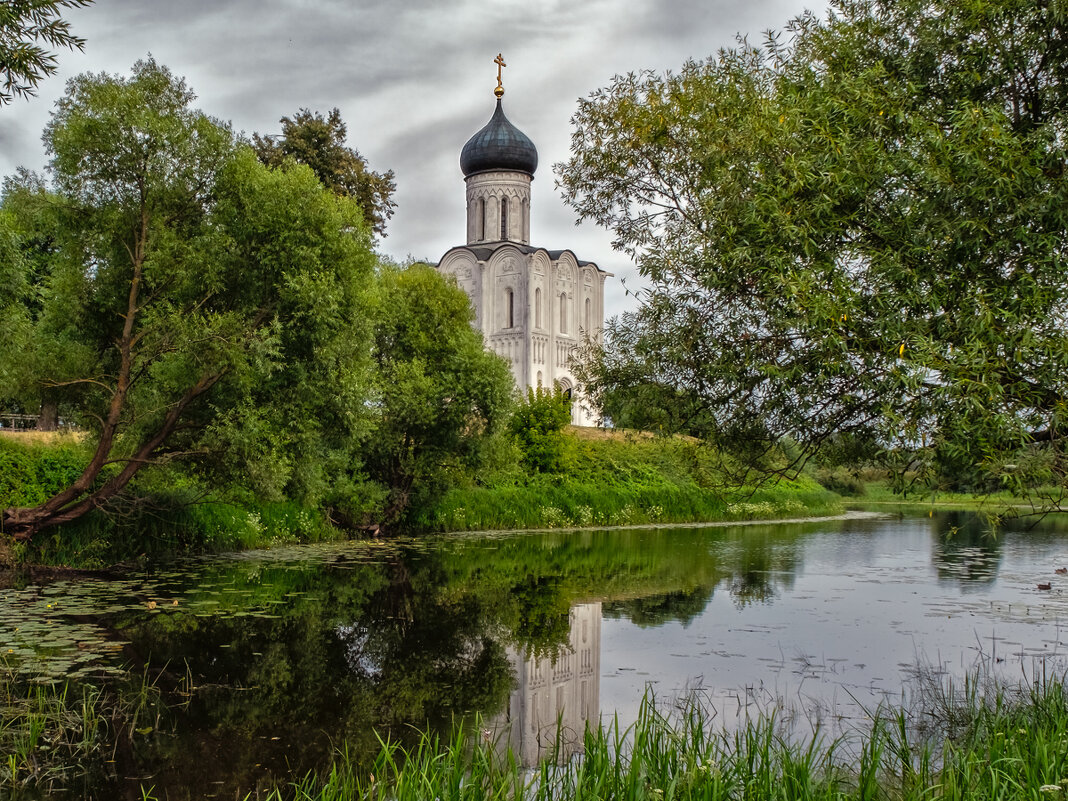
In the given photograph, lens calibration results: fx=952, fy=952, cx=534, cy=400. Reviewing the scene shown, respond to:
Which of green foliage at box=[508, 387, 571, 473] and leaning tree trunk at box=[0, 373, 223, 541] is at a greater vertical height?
green foliage at box=[508, 387, 571, 473]

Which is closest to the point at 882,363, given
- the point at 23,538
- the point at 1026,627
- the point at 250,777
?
the point at 250,777

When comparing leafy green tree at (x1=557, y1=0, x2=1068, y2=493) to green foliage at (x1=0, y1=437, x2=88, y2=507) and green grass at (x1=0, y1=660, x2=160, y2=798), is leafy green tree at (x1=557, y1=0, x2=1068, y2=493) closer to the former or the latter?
green grass at (x1=0, y1=660, x2=160, y2=798)

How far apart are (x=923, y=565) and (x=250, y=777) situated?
15343 mm

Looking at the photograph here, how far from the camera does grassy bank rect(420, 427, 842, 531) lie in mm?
23578

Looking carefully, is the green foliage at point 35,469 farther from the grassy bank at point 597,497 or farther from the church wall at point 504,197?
the church wall at point 504,197

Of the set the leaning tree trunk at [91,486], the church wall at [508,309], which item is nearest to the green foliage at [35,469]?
the leaning tree trunk at [91,486]

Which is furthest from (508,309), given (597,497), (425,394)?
(425,394)

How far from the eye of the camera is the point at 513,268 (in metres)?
45.8

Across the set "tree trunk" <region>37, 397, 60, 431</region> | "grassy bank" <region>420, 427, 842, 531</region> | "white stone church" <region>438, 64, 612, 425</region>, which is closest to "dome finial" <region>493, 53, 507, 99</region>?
"white stone church" <region>438, 64, 612, 425</region>

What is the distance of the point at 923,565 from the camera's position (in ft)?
58.9

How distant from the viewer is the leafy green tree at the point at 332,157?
25.3 metres

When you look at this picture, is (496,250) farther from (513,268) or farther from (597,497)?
(597,497)

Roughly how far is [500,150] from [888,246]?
132ft

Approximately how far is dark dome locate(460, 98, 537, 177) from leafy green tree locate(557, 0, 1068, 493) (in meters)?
37.1
